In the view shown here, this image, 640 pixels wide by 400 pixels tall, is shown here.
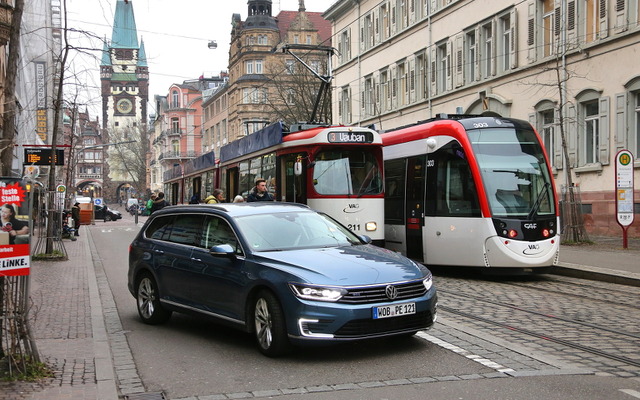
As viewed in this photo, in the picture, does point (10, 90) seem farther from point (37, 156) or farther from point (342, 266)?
point (37, 156)

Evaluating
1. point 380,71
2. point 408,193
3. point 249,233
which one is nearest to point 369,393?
point 249,233

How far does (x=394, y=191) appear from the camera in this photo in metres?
17.5

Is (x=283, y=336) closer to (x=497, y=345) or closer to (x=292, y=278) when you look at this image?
(x=292, y=278)

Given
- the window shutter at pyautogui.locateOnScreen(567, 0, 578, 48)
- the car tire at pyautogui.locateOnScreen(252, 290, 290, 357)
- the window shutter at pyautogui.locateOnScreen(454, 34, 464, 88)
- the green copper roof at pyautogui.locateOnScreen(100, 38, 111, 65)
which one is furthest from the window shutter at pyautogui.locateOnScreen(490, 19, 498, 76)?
the car tire at pyautogui.locateOnScreen(252, 290, 290, 357)

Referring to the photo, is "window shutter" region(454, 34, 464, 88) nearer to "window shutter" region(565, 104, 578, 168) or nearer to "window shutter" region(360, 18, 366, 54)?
"window shutter" region(565, 104, 578, 168)

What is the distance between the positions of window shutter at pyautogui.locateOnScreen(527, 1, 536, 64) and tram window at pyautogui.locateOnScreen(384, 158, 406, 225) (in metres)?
12.7

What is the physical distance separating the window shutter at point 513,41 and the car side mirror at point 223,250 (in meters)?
23.4

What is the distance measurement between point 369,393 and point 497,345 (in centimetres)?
225

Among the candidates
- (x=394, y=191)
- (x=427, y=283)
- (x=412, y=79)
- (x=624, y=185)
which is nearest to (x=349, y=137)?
(x=394, y=191)

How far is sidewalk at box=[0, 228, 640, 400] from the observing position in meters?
6.43

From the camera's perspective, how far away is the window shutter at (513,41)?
96.6 ft

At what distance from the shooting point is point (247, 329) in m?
7.98

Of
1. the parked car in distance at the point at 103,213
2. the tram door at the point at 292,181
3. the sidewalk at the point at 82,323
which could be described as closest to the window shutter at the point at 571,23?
the sidewalk at the point at 82,323

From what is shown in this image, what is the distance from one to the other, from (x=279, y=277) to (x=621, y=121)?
19.0 metres
